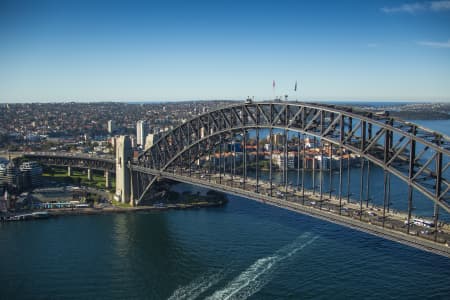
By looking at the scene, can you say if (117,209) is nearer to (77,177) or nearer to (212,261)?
(212,261)

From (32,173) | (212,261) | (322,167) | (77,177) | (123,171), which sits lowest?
(212,261)

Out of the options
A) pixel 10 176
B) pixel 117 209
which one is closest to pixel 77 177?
pixel 10 176

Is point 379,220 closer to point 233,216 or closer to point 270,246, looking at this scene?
point 270,246

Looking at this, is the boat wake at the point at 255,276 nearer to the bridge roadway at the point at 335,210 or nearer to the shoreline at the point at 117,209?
the bridge roadway at the point at 335,210

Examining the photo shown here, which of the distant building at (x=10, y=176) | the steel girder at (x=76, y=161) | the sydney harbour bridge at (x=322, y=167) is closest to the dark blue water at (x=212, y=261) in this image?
the sydney harbour bridge at (x=322, y=167)

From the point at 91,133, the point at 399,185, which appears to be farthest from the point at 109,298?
the point at 91,133
